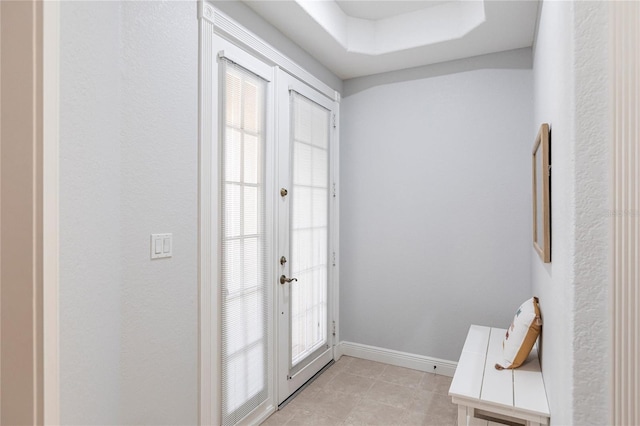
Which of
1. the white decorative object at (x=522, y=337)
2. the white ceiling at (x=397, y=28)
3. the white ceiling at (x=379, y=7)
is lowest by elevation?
the white decorative object at (x=522, y=337)

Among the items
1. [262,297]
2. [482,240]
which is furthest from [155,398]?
[482,240]

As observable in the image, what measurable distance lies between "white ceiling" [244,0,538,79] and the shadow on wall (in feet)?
0.16

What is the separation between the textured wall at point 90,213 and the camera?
4.18ft

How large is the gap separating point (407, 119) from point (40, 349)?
9.23ft

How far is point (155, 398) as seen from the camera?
1.59 meters

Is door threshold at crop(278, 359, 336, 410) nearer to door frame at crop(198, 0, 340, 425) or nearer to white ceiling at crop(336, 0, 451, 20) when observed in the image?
door frame at crop(198, 0, 340, 425)

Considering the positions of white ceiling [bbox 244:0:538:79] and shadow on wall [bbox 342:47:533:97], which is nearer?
white ceiling [bbox 244:0:538:79]

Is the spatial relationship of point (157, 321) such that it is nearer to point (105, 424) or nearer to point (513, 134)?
point (105, 424)

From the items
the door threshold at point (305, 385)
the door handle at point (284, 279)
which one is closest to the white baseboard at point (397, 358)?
the door threshold at point (305, 385)

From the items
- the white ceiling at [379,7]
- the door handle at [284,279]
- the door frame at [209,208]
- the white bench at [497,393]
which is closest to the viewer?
the white bench at [497,393]

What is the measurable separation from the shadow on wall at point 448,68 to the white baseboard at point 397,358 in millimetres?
2287

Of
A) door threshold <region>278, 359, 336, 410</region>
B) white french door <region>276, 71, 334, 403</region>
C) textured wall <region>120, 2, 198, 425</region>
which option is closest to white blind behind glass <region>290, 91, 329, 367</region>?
white french door <region>276, 71, 334, 403</region>

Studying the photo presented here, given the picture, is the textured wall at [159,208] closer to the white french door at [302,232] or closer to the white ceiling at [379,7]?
the white french door at [302,232]

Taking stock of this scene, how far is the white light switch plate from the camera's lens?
157 centimetres
